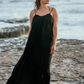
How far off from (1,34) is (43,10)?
20.4 feet

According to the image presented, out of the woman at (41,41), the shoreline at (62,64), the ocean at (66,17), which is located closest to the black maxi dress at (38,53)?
the woman at (41,41)

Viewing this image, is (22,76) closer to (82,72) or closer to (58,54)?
(82,72)

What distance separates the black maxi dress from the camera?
85.4 inches

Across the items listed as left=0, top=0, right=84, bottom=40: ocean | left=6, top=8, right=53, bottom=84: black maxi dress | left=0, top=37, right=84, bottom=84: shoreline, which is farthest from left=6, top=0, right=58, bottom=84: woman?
left=0, top=37, right=84, bottom=84: shoreline

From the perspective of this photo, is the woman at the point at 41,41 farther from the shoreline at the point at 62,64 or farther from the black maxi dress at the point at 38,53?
the shoreline at the point at 62,64

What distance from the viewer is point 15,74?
8.27 feet

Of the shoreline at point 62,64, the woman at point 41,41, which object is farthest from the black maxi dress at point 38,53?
the shoreline at point 62,64

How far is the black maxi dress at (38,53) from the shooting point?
2168 millimetres

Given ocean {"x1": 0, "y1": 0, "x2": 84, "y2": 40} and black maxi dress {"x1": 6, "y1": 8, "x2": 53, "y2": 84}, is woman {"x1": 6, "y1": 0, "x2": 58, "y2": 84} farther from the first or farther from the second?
ocean {"x1": 0, "y1": 0, "x2": 84, "y2": 40}

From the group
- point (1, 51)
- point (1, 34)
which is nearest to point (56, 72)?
point (1, 51)

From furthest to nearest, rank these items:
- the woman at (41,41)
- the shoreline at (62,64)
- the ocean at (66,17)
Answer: the ocean at (66,17)
the shoreline at (62,64)
the woman at (41,41)

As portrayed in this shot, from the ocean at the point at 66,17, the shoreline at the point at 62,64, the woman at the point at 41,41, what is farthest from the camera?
the ocean at the point at 66,17

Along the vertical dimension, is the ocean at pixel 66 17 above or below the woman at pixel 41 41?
below

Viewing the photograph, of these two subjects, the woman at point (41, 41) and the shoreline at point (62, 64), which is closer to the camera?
the woman at point (41, 41)
